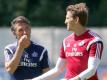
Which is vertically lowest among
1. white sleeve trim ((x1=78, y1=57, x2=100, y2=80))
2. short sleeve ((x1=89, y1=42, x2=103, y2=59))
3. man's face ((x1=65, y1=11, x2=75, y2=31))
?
white sleeve trim ((x1=78, y1=57, x2=100, y2=80))

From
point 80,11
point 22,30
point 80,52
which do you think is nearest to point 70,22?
point 80,11

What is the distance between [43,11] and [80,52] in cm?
1773

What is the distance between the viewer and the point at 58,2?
2539 centimetres

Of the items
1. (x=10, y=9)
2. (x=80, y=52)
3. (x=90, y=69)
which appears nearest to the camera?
(x=90, y=69)

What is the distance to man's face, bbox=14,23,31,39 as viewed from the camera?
7.48 metres

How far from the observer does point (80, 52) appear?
7.02 metres

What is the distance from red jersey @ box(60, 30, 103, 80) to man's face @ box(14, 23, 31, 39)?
1.83 ft

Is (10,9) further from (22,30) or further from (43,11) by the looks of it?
(22,30)

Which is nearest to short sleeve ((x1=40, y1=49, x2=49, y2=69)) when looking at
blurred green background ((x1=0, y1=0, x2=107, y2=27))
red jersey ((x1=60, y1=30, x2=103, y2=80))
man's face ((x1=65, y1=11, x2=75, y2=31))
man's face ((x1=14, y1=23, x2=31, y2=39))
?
man's face ((x1=14, y1=23, x2=31, y2=39))

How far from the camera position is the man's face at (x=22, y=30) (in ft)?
24.5

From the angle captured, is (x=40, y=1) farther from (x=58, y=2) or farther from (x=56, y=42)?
(x=56, y=42)

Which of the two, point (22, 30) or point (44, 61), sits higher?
point (22, 30)

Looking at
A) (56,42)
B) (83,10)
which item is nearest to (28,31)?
(83,10)

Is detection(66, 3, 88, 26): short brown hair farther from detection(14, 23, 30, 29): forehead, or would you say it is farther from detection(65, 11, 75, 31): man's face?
detection(14, 23, 30, 29): forehead
